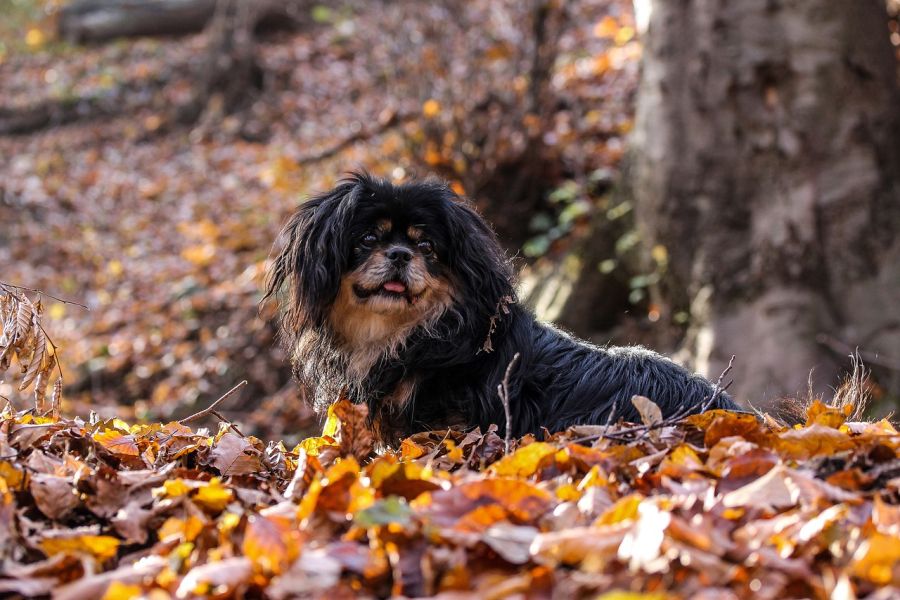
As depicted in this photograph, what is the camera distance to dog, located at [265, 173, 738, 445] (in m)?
3.91

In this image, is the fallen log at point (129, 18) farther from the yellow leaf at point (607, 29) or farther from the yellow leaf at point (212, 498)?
the yellow leaf at point (212, 498)

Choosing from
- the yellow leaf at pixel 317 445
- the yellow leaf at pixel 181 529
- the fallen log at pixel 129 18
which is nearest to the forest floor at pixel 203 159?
the fallen log at pixel 129 18

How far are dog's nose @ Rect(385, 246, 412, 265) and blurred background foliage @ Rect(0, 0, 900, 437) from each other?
0.80m

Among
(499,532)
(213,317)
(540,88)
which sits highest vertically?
(540,88)

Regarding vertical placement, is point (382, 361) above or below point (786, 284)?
above

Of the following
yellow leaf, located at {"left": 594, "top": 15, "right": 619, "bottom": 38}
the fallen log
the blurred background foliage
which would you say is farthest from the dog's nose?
the fallen log

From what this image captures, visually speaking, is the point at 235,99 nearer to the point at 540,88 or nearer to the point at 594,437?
the point at 540,88

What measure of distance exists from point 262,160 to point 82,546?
37.8 ft

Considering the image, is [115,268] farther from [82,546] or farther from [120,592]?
[120,592]

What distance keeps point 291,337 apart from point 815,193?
3853mm

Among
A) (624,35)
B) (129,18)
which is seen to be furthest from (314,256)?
(129,18)

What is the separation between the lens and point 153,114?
1554cm

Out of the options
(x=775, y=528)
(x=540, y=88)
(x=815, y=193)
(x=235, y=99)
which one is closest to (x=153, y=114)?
(x=235, y=99)

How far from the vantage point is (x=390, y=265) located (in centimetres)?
404
